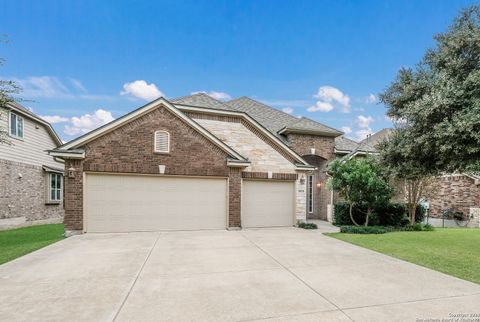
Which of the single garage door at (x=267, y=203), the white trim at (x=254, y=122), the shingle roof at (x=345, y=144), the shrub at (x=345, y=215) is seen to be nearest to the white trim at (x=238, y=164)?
the single garage door at (x=267, y=203)

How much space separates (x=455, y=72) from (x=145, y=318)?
8891mm

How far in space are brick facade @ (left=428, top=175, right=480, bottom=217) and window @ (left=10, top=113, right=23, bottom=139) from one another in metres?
24.0

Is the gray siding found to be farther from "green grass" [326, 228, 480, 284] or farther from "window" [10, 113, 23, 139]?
"green grass" [326, 228, 480, 284]

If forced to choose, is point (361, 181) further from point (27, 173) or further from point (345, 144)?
point (27, 173)

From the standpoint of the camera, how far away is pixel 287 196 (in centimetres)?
1245

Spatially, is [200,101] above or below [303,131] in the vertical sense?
above

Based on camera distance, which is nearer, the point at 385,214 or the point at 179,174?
the point at 179,174

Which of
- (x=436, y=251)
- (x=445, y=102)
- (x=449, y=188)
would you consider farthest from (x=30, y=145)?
(x=449, y=188)

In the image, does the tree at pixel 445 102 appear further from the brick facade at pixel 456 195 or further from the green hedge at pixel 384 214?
the brick facade at pixel 456 195

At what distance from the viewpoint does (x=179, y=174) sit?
34.9 feet

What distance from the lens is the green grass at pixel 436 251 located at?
5651mm

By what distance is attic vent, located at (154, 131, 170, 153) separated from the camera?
10.4 meters

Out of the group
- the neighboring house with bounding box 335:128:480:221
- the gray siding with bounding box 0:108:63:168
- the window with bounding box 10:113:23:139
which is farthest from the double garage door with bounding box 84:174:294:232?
the window with bounding box 10:113:23:139

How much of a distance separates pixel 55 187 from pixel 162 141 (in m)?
11.2
